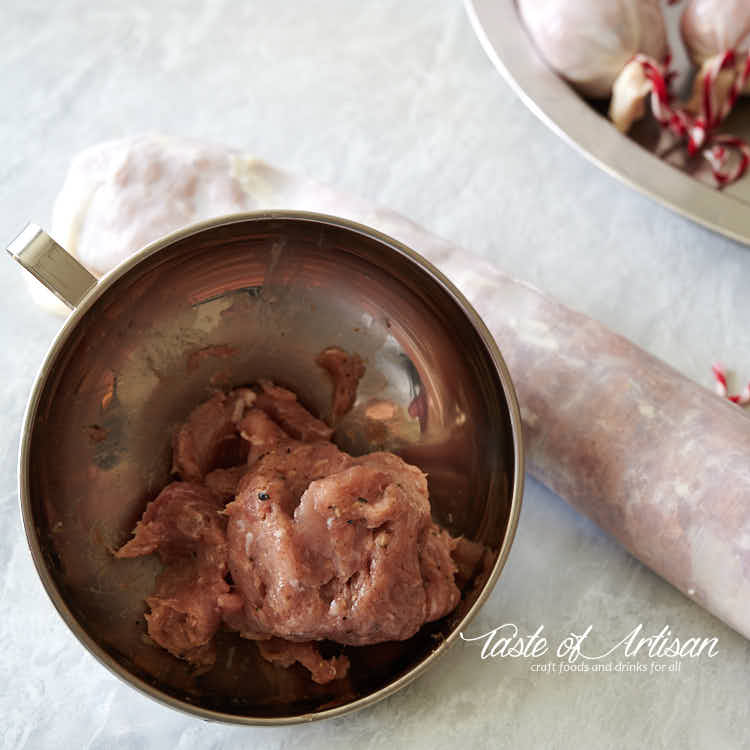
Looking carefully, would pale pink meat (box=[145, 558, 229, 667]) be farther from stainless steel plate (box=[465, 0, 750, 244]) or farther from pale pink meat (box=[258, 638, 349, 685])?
stainless steel plate (box=[465, 0, 750, 244])

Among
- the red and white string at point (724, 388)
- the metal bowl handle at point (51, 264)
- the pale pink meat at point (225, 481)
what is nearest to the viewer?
the metal bowl handle at point (51, 264)

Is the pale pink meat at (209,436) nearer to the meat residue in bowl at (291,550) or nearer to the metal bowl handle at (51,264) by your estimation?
the meat residue in bowl at (291,550)

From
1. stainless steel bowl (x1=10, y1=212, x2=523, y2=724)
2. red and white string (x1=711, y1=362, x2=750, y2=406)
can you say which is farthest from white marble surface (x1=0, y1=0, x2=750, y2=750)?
stainless steel bowl (x1=10, y1=212, x2=523, y2=724)

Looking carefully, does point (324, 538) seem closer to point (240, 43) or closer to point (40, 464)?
point (40, 464)

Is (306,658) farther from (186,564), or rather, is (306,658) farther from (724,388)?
(724,388)

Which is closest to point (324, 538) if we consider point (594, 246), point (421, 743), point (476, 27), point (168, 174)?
point (421, 743)

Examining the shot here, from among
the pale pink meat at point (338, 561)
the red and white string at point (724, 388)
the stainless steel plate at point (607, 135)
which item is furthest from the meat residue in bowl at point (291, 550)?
the stainless steel plate at point (607, 135)

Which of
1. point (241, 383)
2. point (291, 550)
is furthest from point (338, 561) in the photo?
point (241, 383)
